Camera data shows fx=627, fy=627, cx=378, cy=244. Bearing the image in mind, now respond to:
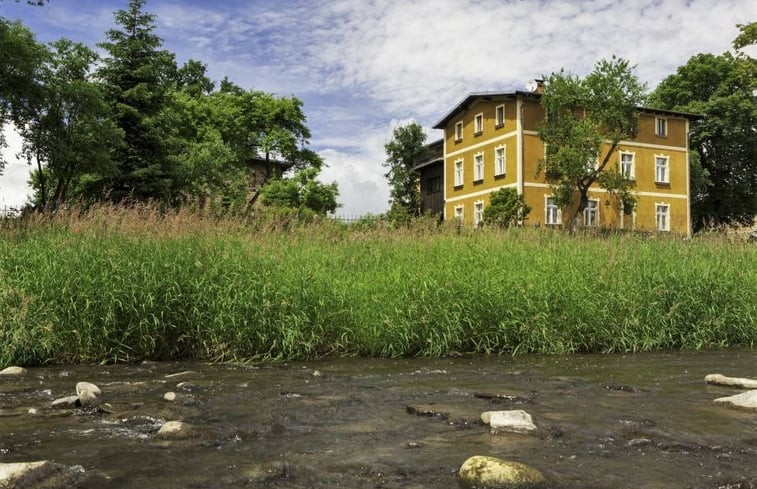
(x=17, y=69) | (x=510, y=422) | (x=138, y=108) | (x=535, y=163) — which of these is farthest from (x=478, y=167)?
(x=510, y=422)

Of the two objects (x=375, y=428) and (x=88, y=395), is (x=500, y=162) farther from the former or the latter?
(x=375, y=428)

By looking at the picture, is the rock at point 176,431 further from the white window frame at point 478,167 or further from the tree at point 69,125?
the white window frame at point 478,167

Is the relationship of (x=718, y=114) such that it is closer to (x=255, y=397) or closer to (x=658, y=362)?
(x=658, y=362)

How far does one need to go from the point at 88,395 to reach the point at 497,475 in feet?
11.5

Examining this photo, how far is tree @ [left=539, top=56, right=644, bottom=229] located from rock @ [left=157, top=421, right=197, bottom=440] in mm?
34745

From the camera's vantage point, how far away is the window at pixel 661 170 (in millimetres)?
44156

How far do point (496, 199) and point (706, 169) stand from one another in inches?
866

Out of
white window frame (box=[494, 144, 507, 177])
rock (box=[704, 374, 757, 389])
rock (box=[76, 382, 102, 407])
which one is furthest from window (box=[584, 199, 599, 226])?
rock (box=[76, 382, 102, 407])

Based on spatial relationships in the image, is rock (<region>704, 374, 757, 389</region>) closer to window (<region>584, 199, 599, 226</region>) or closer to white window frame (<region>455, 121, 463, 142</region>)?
window (<region>584, 199, 599, 226</region>)

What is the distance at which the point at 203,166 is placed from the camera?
31.0 meters

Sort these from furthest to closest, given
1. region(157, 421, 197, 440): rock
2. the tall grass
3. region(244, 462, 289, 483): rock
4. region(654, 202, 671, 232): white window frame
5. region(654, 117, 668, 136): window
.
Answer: region(654, 117, 668, 136): window, region(654, 202, 671, 232): white window frame, the tall grass, region(157, 421, 197, 440): rock, region(244, 462, 289, 483): rock

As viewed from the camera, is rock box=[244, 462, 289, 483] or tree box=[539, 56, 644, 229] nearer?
rock box=[244, 462, 289, 483]

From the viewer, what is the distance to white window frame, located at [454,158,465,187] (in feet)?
153

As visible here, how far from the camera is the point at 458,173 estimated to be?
47.3 m
